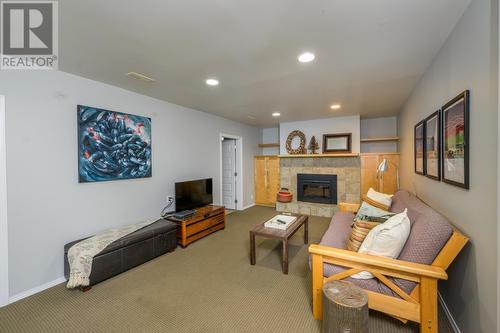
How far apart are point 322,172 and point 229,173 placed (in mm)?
2494

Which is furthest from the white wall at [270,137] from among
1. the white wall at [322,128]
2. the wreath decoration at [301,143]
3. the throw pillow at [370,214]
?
the throw pillow at [370,214]

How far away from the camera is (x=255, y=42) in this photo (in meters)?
1.89

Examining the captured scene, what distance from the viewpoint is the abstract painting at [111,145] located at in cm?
266

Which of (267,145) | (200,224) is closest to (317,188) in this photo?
(267,145)

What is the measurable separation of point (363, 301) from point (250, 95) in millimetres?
2940

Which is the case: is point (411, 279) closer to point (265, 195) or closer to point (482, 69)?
point (482, 69)

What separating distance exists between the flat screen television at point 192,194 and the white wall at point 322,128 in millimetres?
2661

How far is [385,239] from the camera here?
5.53ft

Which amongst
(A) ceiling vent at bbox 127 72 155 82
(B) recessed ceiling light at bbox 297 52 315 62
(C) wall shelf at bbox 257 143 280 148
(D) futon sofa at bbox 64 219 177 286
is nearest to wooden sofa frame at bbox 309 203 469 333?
(B) recessed ceiling light at bbox 297 52 315 62

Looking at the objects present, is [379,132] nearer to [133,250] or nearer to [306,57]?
[306,57]

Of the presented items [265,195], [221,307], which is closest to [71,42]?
[221,307]

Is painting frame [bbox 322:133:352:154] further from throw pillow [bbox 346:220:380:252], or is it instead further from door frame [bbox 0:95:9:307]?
door frame [bbox 0:95:9:307]

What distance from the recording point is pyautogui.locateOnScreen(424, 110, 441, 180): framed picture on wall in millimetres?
2064

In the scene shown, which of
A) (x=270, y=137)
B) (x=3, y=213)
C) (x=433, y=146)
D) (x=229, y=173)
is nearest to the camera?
(x=3, y=213)
